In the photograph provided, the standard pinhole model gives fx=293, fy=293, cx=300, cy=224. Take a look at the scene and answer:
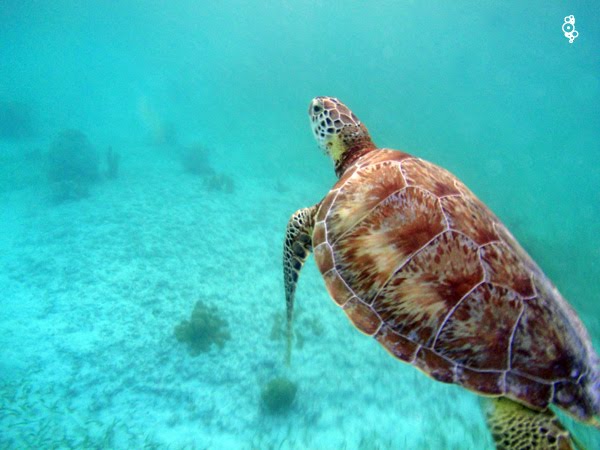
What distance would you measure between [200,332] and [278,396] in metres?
1.77

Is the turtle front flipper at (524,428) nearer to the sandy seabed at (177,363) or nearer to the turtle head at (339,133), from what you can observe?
the turtle head at (339,133)

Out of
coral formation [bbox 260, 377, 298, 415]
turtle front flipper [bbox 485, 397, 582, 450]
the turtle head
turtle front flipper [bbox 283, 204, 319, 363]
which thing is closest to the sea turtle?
turtle front flipper [bbox 485, 397, 582, 450]

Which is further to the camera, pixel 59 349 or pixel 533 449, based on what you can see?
pixel 59 349

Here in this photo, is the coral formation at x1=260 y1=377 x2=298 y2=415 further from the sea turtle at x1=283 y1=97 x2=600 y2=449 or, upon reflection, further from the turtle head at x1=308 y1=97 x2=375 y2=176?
the turtle head at x1=308 y1=97 x2=375 y2=176

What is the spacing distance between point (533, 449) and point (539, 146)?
159 ft

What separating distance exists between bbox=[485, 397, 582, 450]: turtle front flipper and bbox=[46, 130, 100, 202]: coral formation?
12397mm

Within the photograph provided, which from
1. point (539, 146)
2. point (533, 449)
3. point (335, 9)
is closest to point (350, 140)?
point (533, 449)

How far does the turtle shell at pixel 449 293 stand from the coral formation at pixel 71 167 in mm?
11493

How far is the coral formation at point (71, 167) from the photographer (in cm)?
1028

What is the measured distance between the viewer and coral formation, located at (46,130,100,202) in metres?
10.3

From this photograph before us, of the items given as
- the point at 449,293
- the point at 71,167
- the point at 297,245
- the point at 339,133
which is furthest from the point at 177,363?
the point at 71,167

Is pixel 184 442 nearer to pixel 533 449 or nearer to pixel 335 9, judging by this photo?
pixel 533 449

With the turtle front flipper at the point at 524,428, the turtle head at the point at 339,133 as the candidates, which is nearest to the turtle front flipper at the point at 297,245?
the turtle head at the point at 339,133

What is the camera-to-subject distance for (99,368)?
4508mm
